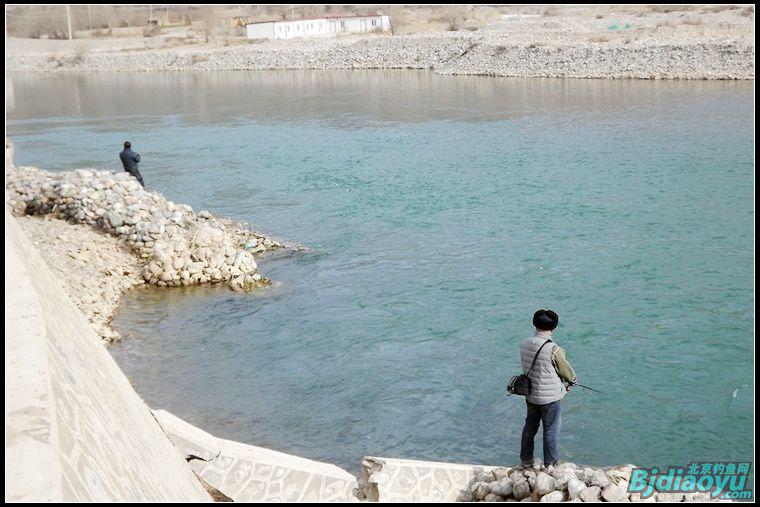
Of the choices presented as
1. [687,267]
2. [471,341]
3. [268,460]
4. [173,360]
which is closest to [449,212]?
[687,267]

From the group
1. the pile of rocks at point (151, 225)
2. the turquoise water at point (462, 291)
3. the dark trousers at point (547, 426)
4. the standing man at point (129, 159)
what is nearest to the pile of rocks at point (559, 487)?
the dark trousers at point (547, 426)

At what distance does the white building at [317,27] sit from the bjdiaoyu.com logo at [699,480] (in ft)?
265

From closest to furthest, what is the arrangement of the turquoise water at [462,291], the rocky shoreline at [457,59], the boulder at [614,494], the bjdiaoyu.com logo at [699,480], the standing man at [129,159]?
the boulder at [614,494] < the bjdiaoyu.com logo at [699,480] < the turquoise water at [462,291] < the standing man at [129,159] < the rocky shoreline at [457,59]

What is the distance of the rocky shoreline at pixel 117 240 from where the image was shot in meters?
14.5

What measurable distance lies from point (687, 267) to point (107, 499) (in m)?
13.7

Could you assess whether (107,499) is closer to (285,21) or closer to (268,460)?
(268,460)

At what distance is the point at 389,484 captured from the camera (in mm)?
7211

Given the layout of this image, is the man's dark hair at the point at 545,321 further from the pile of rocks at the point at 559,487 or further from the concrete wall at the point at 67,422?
the concrete wall at the point at 67,422

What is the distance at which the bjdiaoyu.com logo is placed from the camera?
690 cm

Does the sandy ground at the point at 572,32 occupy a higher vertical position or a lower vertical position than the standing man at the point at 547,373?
Result: higher

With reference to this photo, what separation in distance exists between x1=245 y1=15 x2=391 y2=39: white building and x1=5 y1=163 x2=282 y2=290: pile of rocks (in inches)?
2681

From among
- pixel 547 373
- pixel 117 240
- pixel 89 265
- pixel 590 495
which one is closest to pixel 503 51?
pixel 117 240

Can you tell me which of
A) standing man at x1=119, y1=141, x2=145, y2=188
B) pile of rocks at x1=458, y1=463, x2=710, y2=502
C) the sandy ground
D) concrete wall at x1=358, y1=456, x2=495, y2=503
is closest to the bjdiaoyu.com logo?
pile of rocks at x1=458, y1=463, x2=710, y2=502

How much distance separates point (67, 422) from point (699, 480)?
20.7 ft
